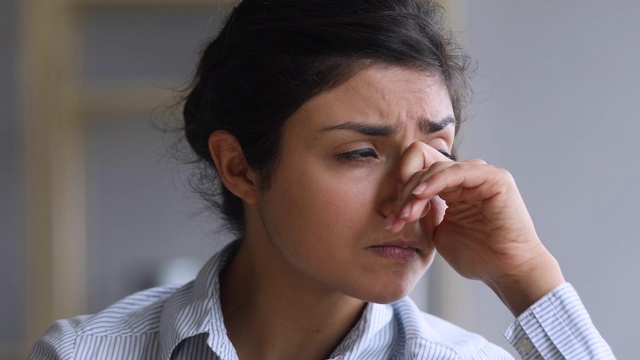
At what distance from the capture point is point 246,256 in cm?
174

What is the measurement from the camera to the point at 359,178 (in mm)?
1417

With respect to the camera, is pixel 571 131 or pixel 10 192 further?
pixel 10 192

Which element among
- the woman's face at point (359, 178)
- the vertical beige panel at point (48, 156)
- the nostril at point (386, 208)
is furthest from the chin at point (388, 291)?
the vertical beige panel at point (48, 156)

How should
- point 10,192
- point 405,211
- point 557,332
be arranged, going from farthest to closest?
point 10,192, point 557,332, point 405,211

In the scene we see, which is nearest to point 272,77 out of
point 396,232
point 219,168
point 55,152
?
point 219,168

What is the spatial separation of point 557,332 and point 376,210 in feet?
1.15

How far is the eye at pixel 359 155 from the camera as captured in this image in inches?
55.9

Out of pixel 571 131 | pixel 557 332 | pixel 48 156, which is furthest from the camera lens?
pixel 48 156

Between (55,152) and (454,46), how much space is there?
169 centimetres

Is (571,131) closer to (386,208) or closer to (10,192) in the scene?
(386,208)

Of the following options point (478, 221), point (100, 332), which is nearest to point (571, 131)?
point (478, 221)

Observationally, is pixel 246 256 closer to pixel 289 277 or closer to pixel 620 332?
pixel 289 277

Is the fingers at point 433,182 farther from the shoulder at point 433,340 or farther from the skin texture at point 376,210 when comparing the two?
the shoulder at point 433,340

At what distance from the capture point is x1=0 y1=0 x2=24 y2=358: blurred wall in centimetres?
310
